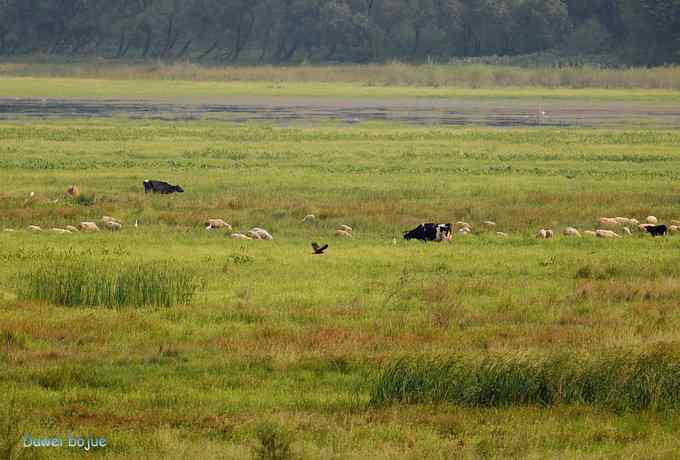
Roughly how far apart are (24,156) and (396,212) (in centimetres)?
1661

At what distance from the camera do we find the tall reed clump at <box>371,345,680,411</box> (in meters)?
11.3

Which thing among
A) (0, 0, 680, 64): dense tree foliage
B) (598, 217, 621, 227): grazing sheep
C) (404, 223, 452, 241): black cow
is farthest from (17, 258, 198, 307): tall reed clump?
(0, 0, 680, 64): dense tree foliage

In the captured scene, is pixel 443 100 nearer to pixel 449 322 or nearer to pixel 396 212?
pixel 396 212

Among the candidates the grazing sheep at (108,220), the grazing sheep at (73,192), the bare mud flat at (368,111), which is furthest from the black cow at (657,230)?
the bare mud flat at (368,111)

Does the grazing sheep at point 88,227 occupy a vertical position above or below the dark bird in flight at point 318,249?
below

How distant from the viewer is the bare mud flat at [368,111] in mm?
60438

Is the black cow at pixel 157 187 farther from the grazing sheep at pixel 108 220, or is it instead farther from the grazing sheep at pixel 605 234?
the grazing sheep at pixel 605 234

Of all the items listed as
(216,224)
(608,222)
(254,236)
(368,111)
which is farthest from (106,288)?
(368,111)

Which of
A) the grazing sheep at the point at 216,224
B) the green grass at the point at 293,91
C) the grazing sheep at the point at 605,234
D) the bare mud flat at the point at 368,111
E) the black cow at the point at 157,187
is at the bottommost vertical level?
the green grass at the point at 293,91

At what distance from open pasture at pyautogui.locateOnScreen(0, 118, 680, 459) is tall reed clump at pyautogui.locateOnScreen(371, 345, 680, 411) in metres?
0.02

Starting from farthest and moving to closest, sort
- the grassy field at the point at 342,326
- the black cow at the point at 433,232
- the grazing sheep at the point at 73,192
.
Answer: the grazing sheep at the point at 73,192, the black cow at the point at 433,232, the grassy field at the point at 342,326

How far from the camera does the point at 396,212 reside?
1057 inches

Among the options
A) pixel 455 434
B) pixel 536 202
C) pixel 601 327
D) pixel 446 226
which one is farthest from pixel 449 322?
pixel 536 202

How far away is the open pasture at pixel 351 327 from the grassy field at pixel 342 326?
40mm
